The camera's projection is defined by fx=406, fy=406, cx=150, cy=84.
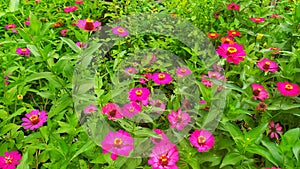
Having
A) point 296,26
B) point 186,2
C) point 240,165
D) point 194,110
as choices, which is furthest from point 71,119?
point 186,2

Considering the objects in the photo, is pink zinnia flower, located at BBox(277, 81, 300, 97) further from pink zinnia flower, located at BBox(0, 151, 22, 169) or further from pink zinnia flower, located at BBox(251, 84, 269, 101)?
pink zinnia flower, located at BBox(0, 151, 22, 169)

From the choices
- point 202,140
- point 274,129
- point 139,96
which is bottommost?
point 274,129

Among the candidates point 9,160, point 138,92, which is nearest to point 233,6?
point 138,92

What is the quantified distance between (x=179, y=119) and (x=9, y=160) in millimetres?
529

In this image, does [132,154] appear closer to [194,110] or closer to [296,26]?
[194,110]

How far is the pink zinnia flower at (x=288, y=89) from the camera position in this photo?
135cm

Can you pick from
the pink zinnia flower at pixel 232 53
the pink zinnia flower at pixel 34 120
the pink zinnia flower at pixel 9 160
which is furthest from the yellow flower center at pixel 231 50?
the pink zinnia flower at pixel 9 160

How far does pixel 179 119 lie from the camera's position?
1230 millimetres

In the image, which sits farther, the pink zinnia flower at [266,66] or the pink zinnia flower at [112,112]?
the pink zinnia flower at [266,66]

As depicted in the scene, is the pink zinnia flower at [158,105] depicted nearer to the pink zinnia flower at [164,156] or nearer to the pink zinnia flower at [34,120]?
the pink zinnia flower at [164,156]

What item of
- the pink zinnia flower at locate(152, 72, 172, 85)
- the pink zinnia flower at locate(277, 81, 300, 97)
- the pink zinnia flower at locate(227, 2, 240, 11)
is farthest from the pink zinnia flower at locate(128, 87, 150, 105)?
the pink zinnia flower at locate(227, 2, 240, 11)

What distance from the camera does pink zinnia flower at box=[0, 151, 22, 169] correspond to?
1208mm

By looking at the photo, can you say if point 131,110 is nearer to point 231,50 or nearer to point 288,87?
point 231,50

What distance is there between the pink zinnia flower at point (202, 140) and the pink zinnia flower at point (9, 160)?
0.53 meters
